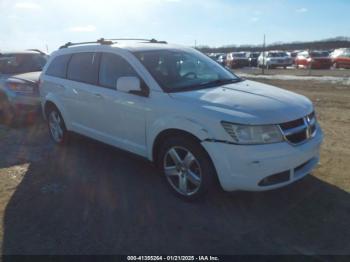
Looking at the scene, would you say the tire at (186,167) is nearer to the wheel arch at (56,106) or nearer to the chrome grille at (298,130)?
the chrome grille at (298,130)

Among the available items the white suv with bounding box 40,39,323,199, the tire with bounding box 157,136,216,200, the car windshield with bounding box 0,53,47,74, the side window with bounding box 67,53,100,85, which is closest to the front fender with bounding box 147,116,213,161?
the white suv with bounding box 40,39,323,199

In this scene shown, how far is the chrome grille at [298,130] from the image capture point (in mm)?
3773

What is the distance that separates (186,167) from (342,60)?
87.5 ft

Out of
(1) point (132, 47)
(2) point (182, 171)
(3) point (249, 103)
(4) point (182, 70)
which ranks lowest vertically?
(2) point (182, 171)

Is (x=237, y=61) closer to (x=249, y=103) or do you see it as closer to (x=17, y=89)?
(x=17, y=89)

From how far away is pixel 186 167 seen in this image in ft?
13.6

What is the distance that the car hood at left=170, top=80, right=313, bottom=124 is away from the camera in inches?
145

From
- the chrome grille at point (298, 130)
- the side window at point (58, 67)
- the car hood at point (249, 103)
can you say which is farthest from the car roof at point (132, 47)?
the chrome grille at point (298, 130)

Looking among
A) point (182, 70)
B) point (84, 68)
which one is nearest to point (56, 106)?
point (84, 68)

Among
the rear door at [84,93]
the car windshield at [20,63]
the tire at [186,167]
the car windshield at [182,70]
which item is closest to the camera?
the tire at [186,167]

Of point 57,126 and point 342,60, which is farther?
point 342,60

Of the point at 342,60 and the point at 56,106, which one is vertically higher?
the point at 342,60

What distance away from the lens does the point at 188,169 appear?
413 cm

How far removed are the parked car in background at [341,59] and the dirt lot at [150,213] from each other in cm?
2380
